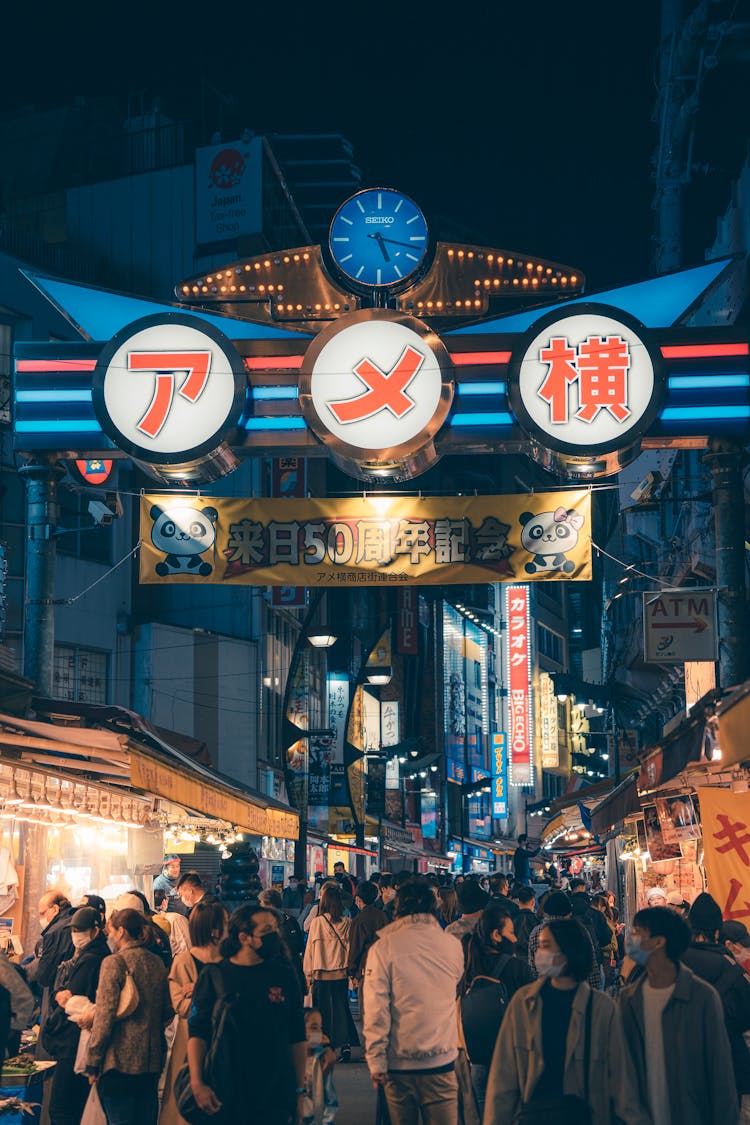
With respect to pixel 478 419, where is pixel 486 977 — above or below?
below

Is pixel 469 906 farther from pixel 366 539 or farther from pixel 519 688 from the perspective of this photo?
pixel 519 688

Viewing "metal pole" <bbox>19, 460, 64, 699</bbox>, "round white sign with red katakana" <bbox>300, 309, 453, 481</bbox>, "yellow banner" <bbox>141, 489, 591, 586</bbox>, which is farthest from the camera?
"metal pole" <bbox>19, 460, 64, 699</bbox>

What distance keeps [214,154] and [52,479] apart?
28919 mm

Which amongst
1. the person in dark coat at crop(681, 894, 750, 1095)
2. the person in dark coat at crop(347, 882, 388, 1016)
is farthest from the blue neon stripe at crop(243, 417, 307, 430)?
the person in dark coat at crop(681, 894, 750, 1095)

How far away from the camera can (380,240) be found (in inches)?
578

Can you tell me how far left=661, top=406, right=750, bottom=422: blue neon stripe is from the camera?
44.8 feet

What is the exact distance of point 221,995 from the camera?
22.1 ft

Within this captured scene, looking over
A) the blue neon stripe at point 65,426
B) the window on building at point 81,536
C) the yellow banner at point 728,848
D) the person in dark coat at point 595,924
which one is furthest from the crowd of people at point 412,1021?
the window on building at point 81,536

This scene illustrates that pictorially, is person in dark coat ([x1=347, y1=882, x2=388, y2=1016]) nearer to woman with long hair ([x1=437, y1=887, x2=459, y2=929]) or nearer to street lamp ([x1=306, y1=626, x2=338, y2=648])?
woman with long hair ([x1=437, y1=887, x2=459, y2=929])

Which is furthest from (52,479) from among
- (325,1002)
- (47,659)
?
(325,1002)

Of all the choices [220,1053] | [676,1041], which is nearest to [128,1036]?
[220,1053]

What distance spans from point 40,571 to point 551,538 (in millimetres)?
5401

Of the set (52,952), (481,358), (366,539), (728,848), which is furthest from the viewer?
(481,358)

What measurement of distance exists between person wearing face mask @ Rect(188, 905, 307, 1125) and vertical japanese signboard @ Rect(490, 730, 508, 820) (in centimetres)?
7972
